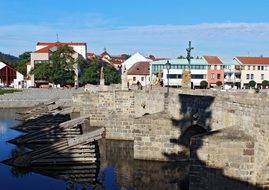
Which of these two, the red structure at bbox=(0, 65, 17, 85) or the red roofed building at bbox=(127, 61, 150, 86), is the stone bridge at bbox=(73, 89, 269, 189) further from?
the red structure at bbox=(0, 65, 17, 85)

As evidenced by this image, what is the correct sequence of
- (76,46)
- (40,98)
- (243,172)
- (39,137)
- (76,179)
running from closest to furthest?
(243,172) < (76,179) < (39,137) < (40,98) < (76,46)

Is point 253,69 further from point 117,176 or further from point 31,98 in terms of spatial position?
point 117,176

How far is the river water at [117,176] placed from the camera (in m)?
21.6

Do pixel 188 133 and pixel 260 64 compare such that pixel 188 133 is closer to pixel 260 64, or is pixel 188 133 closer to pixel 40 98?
pixel 40 98

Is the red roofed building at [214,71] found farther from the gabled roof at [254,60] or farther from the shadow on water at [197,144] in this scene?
the shadow on water at [197,144]

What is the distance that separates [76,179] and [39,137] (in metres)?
10.2

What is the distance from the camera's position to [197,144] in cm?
1841

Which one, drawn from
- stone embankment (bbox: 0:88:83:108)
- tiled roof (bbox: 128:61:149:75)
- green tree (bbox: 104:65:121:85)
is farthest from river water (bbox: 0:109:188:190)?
tiled roof (bbox: 128:61:149:75)

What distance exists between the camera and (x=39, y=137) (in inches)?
1256

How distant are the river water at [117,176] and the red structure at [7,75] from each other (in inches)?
3020

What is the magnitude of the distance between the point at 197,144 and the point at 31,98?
166 ft

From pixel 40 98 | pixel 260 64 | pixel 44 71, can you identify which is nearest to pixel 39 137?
pixel 40 98

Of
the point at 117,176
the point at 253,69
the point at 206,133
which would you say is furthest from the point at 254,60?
the point at 206,133

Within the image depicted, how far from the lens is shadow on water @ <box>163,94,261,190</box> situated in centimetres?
1783
